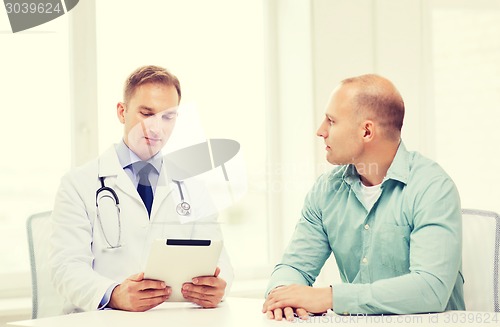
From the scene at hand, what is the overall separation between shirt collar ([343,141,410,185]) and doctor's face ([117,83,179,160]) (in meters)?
0.69

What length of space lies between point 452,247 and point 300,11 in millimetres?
2270

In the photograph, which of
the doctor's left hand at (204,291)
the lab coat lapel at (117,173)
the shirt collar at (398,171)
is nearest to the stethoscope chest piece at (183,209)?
the lab coat lapel at (117,173)

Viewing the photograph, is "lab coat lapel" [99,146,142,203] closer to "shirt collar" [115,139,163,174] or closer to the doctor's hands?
"shirt collar" [115,139,163,174]

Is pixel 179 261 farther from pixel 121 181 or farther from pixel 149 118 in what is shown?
pixel 149 118

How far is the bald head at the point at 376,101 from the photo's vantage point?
8.11 feet

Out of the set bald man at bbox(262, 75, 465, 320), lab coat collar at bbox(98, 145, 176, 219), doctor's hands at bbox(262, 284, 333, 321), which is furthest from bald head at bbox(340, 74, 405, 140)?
lab coat collar at bbox(98, 145, 176, 219)

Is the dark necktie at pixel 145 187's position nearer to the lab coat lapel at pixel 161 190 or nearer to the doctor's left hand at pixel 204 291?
the lab coat lapel at pixel 161 190

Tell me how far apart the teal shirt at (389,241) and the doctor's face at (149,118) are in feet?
1.97

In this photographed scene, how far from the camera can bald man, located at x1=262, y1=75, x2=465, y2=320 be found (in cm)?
211

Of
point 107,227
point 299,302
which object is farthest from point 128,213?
point 299,302

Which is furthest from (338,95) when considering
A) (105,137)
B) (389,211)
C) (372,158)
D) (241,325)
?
(105,137)

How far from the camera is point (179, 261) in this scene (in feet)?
7.18

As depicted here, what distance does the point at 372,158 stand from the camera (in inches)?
98.3

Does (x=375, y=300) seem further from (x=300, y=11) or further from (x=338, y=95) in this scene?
(x=300, y=11)
